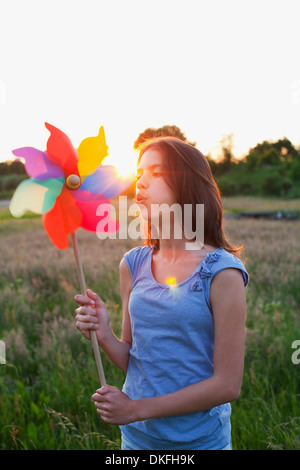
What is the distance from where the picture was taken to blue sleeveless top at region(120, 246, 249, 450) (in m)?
1.43

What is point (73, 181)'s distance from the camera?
1554 millimetres

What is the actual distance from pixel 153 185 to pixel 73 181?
0.99ft

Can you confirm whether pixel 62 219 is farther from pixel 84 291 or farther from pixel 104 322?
pixel 104 322

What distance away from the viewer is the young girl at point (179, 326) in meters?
1.37

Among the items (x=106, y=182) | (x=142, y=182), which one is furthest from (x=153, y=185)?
(x=106, y=182)

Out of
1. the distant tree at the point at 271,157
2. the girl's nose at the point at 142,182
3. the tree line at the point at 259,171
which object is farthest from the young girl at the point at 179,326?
the distant tree at the point at 271,157

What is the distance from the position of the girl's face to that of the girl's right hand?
41 cm

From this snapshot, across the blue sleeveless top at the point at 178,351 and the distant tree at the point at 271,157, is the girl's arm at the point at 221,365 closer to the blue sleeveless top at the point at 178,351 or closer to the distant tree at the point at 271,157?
the blue sleeveless top at the point at 178,351

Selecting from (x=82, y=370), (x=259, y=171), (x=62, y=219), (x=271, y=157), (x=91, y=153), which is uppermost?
(x=271, y=157)

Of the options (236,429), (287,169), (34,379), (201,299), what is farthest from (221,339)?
(287,169)

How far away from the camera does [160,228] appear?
157 cm

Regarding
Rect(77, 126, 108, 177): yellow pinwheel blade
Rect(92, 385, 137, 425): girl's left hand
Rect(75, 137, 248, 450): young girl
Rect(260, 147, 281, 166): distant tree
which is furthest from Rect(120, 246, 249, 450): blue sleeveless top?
Rect(260, 147, 281, 166): distant tree

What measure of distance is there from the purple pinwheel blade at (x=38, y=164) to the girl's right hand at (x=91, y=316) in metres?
0.46

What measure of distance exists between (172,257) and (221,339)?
1.27 ft
